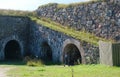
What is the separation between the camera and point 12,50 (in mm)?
26859

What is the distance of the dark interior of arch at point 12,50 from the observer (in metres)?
26.5

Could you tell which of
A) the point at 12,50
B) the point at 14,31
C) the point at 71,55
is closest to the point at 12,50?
the point at 12,50

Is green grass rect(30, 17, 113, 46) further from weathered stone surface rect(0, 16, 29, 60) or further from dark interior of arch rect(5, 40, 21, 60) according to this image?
dark interior of arch rect(5, 40, 21, 60)

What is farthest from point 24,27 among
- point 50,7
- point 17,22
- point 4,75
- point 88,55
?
point 4,75

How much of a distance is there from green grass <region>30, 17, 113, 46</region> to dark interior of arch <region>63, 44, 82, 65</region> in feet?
3.11

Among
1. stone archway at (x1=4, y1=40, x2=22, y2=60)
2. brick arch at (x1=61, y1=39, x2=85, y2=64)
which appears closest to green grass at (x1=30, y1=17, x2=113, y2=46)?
brick arch at (x1=61, y1=39, x2=85, y2=64)

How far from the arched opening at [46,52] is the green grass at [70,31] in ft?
5.20

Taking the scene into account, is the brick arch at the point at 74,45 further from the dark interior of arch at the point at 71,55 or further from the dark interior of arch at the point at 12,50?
the dark interior of arch at the point at 12,50

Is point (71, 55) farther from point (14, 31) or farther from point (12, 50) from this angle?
point (12, 50)

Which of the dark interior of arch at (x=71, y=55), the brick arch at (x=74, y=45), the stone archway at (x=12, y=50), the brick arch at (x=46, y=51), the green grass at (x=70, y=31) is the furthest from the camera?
the stone archway at (x=12, y=50)

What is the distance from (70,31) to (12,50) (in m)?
6.56

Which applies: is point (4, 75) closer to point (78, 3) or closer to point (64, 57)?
point (64, 57)

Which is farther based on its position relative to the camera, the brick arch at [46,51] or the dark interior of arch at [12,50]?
the dark interior of arch at [12,50]

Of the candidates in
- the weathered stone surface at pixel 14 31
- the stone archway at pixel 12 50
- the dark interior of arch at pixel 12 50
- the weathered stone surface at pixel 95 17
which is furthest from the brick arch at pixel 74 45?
the dark interior of arch at pixel 12 50
